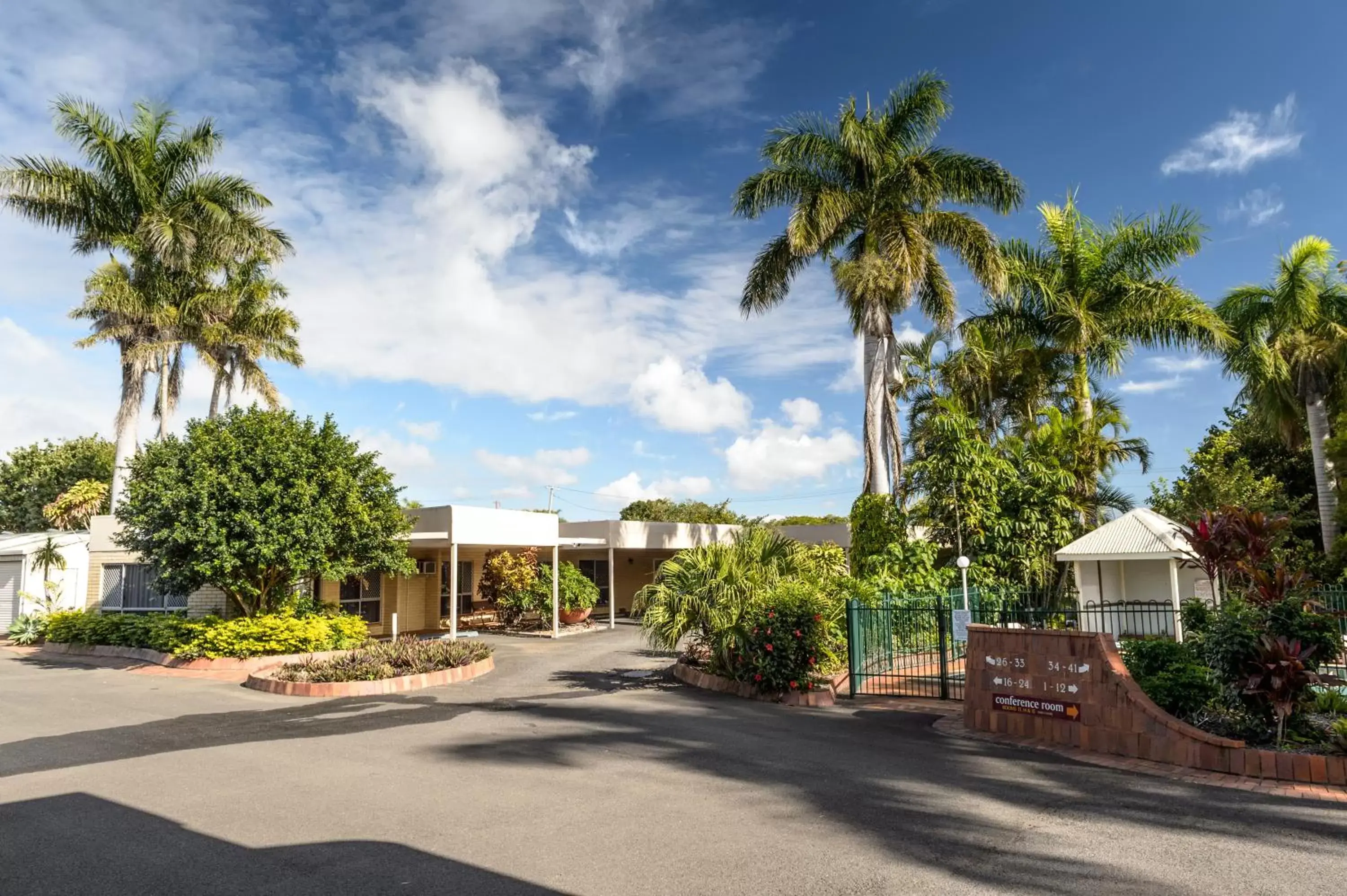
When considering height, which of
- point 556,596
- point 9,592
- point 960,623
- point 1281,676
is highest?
point 9,592

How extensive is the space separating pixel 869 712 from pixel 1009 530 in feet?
28.7

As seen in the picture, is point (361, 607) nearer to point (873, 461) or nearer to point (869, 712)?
Answer: point (873, 461)

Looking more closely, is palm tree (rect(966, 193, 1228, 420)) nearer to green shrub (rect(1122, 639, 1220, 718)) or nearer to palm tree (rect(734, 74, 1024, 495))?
palm tree (rect(734, 74, 1024, 495))

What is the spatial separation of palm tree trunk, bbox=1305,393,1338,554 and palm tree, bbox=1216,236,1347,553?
2cm

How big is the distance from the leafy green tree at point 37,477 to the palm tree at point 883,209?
4168 centimetres

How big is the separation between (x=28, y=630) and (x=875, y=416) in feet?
70.3

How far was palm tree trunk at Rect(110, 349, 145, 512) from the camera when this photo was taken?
24281 mm

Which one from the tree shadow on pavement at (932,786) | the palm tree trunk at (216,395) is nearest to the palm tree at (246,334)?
the palm tree trunk at (216,395)

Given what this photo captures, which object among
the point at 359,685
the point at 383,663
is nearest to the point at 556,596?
the point at 383,663

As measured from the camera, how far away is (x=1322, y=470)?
2216 centimetres

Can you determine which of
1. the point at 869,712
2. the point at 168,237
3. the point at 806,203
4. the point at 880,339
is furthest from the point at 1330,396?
the point at 168,237

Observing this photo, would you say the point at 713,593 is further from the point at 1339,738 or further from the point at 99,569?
the point at 99,569

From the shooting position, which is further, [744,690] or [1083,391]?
[1083,391]

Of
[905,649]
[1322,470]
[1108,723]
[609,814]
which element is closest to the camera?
[609,814]
